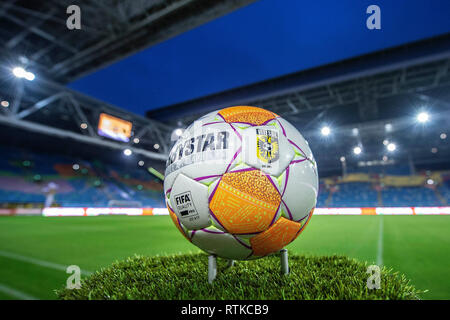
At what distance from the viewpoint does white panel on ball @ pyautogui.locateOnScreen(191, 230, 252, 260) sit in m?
1.62

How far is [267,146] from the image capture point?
5.35 feet

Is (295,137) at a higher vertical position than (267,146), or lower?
higher

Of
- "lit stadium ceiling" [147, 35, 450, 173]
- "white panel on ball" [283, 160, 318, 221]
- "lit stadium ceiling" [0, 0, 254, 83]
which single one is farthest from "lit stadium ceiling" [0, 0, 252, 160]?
"white panel on ball" [283, 160, 318, 221]

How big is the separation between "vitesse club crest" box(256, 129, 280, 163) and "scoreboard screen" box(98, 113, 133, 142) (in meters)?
15.3

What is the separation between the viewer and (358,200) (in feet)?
96.2

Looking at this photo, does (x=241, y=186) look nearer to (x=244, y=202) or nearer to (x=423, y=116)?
(x=244, y=202)

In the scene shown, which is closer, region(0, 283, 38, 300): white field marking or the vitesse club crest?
the vitesse club crest

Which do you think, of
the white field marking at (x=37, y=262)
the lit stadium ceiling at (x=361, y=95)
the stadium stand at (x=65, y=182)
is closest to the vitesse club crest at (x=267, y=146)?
→ the white field marking at (x=37, y=262)

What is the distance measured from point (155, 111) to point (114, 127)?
14.4 ft

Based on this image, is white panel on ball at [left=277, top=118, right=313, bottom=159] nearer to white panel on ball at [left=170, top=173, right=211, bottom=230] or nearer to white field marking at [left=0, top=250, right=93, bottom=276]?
white panel on ball at [left=170, top=173, right=211, bottom=230]

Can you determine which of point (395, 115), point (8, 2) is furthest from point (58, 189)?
point (395, 115)

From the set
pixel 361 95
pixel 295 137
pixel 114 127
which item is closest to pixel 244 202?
pixel 295 137

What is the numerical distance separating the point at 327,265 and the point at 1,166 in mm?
29123
